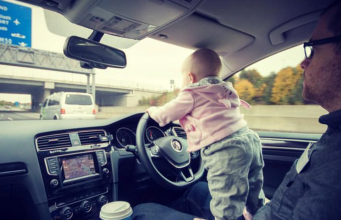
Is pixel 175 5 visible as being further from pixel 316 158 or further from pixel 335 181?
pixel 335 181

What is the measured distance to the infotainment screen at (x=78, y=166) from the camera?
1.92m

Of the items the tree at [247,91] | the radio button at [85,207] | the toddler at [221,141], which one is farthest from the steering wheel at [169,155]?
the tree at [247,91]

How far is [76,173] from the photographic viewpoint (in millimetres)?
1964

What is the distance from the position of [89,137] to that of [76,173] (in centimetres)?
34

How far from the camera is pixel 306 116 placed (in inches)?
141

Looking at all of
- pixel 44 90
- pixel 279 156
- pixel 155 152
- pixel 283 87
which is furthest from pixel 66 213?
pixel 283 87

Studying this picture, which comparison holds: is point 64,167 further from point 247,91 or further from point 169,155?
point 247,91

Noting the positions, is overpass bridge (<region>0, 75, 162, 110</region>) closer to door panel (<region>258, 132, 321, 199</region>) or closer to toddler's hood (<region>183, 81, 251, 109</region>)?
door panel (<region>258, 132, 321, 199</region>)

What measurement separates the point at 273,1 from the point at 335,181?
4.40 ft

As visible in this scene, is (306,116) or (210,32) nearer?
(210,32)

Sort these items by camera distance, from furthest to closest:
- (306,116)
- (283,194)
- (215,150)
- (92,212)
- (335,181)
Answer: (306,116)
(92,212)
(215,150)
(283,194)
(335,181)

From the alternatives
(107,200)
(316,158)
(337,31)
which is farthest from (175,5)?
(107,200)

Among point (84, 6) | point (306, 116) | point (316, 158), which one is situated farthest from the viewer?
point (306, 116)

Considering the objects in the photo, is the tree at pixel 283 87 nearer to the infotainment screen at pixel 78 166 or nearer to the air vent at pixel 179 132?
the air vent at pixel 179 132
